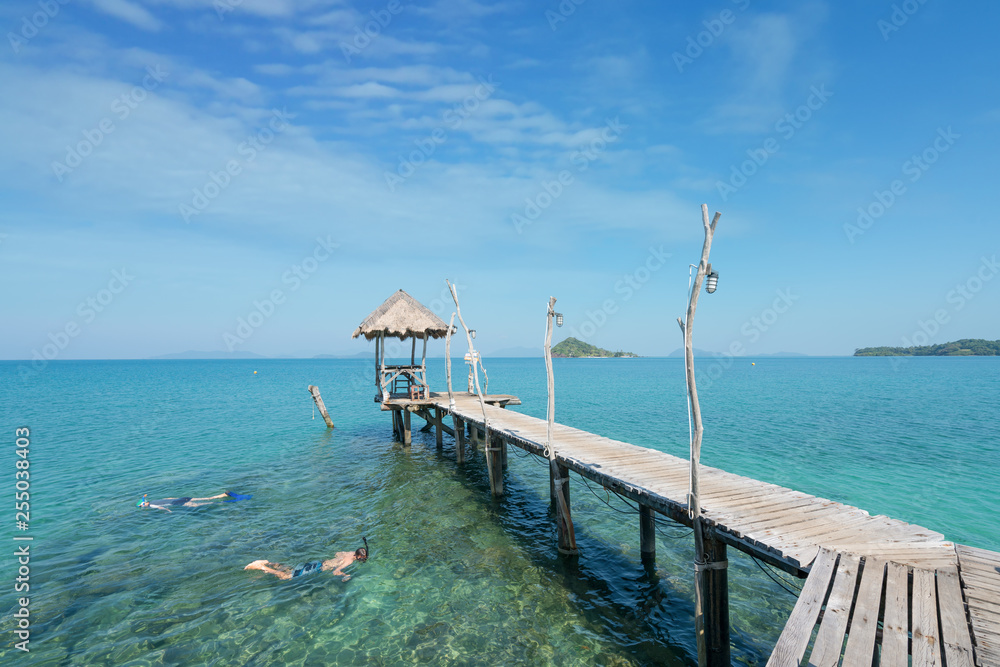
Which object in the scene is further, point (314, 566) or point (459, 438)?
point (459, 438)

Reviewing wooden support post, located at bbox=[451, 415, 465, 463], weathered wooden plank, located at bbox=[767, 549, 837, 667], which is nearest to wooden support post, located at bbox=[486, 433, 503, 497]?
wooden support post, located at bbox=[451, 415, 465, 463]

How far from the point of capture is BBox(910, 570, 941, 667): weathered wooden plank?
12.0 feet

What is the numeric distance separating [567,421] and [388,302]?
43.7 ft

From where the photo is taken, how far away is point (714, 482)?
7.84m

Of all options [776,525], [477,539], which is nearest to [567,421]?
[477,539]

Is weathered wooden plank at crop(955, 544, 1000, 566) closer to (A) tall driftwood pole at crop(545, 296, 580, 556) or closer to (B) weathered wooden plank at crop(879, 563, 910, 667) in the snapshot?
(B) weathered wooden plank at crop(879, 563, 910, 667)

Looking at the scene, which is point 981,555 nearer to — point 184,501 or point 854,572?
point 854,572

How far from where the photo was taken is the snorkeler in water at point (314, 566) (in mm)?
8969

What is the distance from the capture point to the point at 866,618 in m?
4.08

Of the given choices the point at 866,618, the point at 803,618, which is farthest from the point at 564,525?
the point at 866,618

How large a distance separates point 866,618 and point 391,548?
27.7 ft

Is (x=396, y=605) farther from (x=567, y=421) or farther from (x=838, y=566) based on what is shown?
(x=567, y=421)

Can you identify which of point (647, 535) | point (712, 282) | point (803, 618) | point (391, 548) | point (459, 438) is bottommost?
point (391, 548)

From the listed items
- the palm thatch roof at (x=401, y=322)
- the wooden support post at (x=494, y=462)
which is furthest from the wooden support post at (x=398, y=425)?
the wooden support post at (x=494, y=462)
